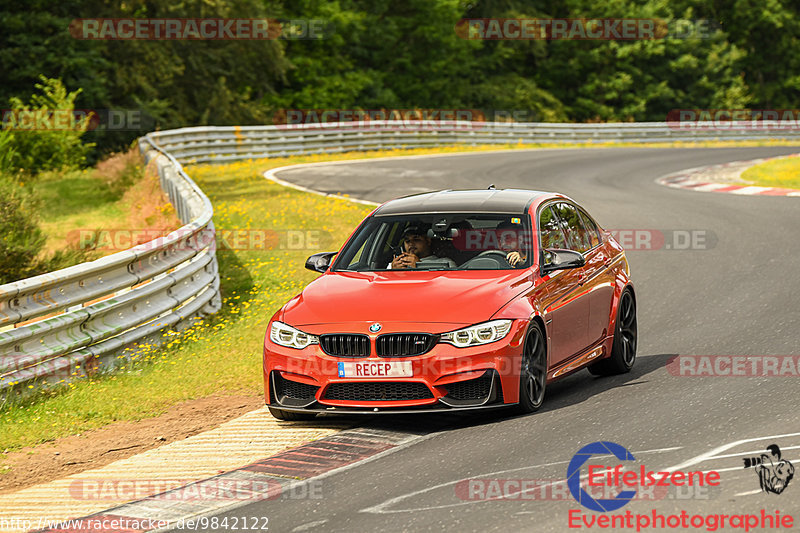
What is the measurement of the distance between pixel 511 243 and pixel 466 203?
2.01 ft

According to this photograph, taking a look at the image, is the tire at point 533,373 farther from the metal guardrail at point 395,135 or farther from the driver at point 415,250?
the metal guardrail at point 395,135

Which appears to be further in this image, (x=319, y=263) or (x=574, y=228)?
(x=574, y=228)

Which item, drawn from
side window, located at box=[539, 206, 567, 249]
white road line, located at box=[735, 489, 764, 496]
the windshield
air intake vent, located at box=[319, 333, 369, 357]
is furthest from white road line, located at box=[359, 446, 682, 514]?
side window, located at box=[539, 206, 567, 249]

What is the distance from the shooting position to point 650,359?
10.3m

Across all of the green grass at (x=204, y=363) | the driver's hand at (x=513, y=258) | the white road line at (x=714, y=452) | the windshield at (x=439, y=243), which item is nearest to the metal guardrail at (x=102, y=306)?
the green grass at (x=204, y=363)

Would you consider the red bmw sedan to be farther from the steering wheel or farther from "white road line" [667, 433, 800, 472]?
"white road line" [667, 433, 800, 472]

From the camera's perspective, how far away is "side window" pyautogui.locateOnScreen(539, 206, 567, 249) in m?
9.25

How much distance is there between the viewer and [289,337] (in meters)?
8.18

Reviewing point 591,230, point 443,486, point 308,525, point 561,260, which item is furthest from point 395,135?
point 308,525

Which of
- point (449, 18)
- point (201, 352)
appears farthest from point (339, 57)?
point (201, 352)

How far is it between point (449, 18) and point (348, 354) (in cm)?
5448

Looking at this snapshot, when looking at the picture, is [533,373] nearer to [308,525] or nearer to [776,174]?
[308,525]

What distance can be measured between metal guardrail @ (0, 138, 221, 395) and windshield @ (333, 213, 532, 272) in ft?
8.37

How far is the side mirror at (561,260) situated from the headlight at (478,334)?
42.0 inches
